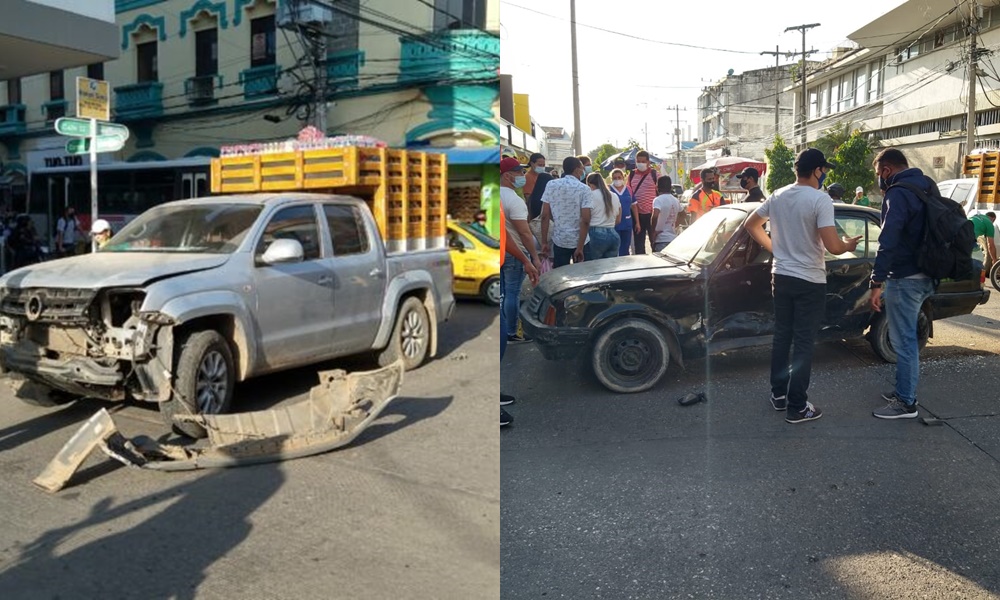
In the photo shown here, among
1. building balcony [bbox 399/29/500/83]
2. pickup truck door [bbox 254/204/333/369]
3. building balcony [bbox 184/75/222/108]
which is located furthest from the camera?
building balcony [bbox 184/75/222/108]

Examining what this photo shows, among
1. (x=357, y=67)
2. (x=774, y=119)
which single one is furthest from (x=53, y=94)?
(x=774, y=119)

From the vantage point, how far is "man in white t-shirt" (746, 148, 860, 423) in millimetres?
3596

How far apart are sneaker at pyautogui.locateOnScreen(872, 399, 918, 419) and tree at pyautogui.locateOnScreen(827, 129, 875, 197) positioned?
118 cm

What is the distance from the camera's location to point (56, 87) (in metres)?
15.0

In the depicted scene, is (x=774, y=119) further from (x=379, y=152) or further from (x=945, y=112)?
(x=379, y=152)

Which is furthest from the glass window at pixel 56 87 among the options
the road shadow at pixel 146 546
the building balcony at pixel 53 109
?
the road shadow at pixel 146 546

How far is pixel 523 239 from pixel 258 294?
97.7 inches

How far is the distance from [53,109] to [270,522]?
14921mm

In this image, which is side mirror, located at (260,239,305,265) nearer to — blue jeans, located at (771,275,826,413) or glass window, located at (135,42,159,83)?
blue jeans, located at (771,275,826,413)

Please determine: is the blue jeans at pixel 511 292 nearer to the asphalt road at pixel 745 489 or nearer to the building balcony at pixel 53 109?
the asphalt road at pixel 745 489

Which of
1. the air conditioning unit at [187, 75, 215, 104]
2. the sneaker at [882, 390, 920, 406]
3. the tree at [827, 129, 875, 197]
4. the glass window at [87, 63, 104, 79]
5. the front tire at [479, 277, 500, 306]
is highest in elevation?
the air conditioning unit at [187, 75, 215, 104]

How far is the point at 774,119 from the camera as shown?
361 cm

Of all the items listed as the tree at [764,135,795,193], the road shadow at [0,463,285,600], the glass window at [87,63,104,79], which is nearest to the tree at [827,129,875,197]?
the tree at [764,135,795,193]

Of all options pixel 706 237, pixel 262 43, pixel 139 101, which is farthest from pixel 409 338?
pixel 262 43
